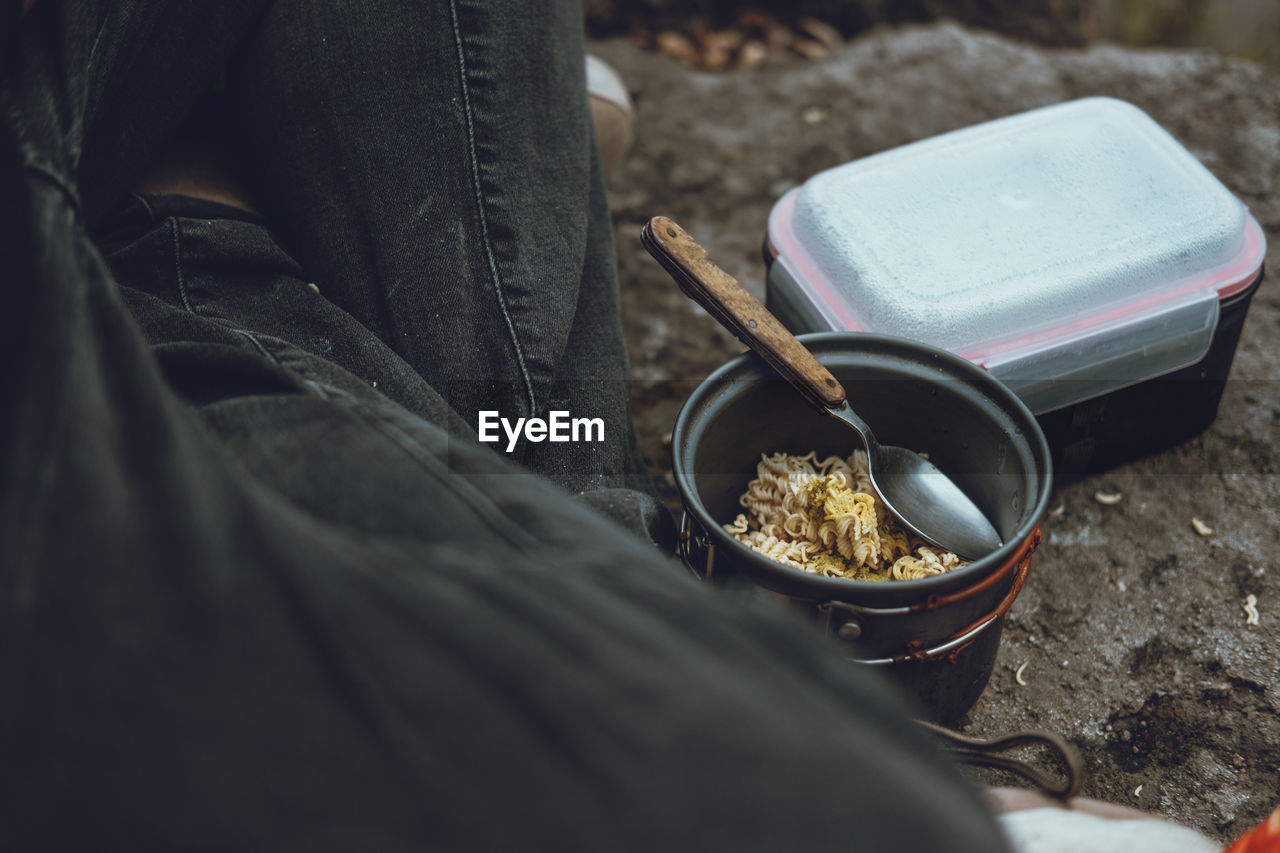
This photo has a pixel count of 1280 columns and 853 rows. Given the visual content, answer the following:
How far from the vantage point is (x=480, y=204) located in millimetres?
1070

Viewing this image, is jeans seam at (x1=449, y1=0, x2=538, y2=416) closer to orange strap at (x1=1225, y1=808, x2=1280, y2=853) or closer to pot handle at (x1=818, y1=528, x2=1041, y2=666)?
pot handle at (x1=818, y1=528, x2=1041, y2=666)

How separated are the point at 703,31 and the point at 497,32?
1.61 m

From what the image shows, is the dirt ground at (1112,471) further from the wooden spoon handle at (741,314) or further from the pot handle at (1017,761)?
the wooden spoon handle at (741,314)

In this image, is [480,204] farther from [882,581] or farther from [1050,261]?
[1050,261]

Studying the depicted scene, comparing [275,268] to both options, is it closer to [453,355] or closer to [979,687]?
[453,355]

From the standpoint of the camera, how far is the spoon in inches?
41.1

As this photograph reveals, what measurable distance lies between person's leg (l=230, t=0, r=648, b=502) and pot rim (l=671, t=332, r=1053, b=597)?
15cm

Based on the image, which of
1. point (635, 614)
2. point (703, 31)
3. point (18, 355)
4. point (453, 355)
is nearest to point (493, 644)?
point (635, 614)

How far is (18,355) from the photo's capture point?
0.53 m

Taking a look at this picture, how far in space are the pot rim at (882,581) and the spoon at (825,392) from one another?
0.18ft

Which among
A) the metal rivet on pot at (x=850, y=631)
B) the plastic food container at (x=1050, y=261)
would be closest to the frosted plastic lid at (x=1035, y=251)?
the plastic food container at (x=1050, y=261)

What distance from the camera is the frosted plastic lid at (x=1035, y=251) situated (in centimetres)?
116

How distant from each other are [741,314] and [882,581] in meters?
0.33

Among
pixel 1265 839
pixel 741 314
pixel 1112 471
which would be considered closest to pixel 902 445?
pixel 741 314
